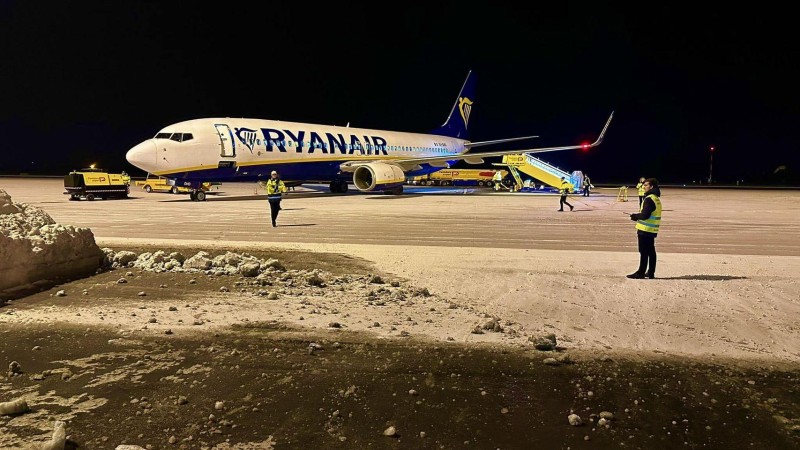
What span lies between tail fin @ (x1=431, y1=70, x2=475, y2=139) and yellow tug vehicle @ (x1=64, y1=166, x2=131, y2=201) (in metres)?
24.7

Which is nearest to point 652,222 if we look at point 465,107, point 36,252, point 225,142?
point 36,252

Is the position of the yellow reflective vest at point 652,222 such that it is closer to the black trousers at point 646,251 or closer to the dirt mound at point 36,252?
the black trousers at point 646,251

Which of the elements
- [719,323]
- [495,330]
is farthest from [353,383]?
[719,323]

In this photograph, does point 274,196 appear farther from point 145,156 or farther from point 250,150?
point 250,150

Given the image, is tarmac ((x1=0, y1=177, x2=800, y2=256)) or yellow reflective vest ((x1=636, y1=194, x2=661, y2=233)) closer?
yellow reflective vest ((x1=636, y1=194, x2=661, y2=233))

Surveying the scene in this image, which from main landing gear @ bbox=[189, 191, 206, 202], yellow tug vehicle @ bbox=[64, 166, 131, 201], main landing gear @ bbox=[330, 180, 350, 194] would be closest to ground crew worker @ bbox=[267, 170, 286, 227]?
main landing gear @ bbox=[189, 191, 206, 202]

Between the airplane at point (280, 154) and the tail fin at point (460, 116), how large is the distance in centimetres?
627

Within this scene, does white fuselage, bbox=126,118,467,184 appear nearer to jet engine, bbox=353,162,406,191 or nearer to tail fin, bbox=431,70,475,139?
jet engine, bbox=353,162,406,191

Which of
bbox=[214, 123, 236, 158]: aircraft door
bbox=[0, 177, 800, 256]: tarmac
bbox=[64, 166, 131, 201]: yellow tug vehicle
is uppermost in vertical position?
bbox=[214, 123, 236, 158]: aircraft door

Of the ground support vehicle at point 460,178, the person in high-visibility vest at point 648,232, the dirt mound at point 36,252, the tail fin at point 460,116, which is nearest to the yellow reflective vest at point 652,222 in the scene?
the person in high-visibility vest at point 648,232

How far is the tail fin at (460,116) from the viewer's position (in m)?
42.2

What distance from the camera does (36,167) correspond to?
96.8 meters

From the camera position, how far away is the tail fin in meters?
42.2

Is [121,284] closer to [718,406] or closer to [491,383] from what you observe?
[491,383]
